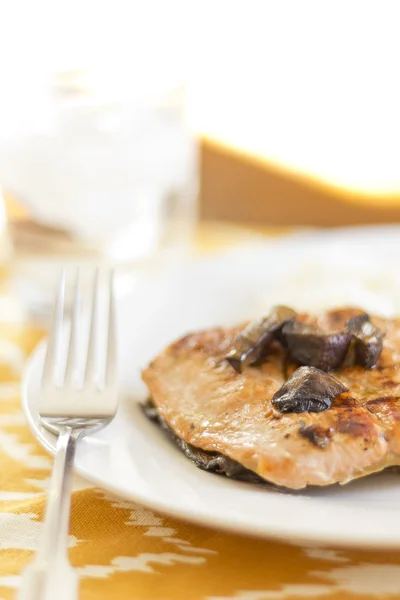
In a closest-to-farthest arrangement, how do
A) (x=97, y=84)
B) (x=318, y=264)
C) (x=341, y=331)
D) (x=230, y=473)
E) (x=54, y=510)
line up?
(x=54, y=510), (x=230, y=473), (x=341, y=331), (x=318, y=264), (x=97, y=84)

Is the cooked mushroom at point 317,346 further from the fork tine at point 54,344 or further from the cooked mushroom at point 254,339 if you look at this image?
the fork tine at point 54,344

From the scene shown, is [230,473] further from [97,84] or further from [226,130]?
[226,130]

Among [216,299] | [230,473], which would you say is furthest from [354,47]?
[230,473]

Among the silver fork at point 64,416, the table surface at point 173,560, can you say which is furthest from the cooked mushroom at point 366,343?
the silver fork at point 64,416

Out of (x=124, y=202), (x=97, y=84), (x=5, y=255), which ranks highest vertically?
(x=97, y=84)

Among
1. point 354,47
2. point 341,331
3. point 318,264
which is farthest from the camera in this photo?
point 354,47

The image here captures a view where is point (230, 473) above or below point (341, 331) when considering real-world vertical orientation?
below

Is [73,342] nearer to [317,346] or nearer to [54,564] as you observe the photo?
[317,346]

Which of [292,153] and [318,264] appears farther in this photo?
[292,153]
